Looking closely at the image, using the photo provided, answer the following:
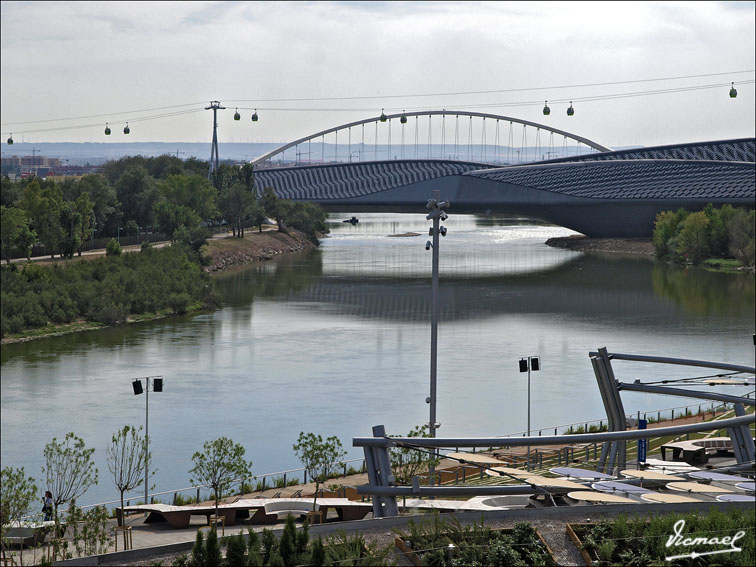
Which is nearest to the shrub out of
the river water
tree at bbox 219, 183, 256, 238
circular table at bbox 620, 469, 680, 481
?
the river water

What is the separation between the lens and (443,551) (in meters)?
9.76

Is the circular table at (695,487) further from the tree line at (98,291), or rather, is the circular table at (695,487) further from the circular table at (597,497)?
the tree line at (98,291)

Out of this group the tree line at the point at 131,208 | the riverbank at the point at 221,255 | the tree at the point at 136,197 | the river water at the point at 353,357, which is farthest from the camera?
the tree at the point at 136,197

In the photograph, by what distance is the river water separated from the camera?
82.4ft

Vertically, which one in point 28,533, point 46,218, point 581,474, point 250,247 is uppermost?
point 46,218

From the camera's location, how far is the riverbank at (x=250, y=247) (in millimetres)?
66812

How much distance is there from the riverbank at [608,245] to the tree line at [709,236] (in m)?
3.11

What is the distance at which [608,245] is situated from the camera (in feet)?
278

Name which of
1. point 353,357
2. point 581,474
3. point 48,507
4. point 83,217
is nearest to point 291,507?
point 48,507

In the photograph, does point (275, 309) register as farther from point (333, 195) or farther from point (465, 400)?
point (333, 195)

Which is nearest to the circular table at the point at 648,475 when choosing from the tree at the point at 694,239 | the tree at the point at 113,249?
the tree at the point at 113,249

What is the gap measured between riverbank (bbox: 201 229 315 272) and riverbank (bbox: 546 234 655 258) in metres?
21.1

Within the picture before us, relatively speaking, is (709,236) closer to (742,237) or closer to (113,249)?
(742,237)

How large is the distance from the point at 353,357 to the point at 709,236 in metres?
43.8
